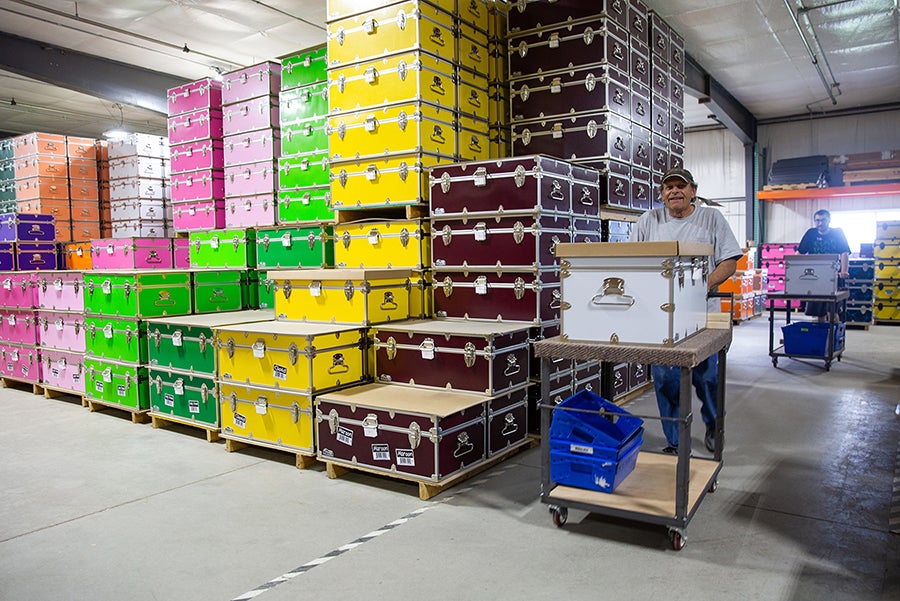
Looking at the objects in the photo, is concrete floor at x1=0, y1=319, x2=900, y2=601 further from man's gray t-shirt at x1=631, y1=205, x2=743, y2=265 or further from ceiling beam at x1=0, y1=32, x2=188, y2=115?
ceiling beam at x1=0, y1=32, x2=188, y2=115

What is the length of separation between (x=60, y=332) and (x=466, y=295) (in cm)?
494

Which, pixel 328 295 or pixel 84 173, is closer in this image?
pixel 328 295

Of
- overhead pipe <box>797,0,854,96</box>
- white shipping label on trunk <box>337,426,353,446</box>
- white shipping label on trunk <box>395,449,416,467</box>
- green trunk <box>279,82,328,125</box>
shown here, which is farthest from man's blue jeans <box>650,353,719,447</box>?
overhead pipe <box>797,0,854,96</box>

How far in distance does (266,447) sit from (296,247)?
7.86 feet

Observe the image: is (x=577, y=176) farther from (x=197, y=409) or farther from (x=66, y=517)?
(x=66, y=517)

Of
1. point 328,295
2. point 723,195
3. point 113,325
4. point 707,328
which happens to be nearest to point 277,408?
point 328,295

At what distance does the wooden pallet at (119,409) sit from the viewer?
251 inches

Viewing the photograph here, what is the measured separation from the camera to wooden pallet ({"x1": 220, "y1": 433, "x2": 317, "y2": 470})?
485 cm

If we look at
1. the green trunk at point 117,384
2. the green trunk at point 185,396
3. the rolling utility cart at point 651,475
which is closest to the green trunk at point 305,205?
the green trunk at point 185,396

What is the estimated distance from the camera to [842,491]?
4137 millimetres

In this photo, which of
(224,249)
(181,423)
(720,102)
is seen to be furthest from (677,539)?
(720,102)

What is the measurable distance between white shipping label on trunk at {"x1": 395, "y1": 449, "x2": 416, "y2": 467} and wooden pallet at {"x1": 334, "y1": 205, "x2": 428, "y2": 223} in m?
2.21

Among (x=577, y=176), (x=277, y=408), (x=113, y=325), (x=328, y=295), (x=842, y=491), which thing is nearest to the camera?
(x=842, y=491)

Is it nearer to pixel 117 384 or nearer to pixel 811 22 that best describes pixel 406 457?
pixel 117 384
